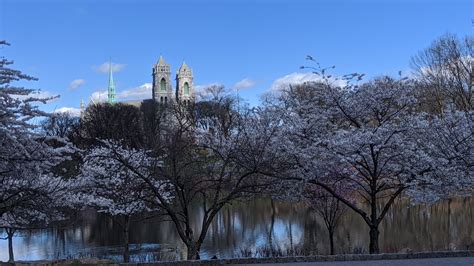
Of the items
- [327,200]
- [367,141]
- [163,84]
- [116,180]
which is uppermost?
[163,84]

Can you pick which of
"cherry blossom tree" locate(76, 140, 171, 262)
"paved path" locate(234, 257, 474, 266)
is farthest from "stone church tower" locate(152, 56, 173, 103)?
"paved path" locate(234, 257, 474, 266)

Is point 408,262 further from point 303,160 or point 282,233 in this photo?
point 282,233

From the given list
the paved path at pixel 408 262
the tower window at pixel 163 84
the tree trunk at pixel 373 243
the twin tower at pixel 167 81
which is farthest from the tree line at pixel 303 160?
the tower window at pixel 163 84

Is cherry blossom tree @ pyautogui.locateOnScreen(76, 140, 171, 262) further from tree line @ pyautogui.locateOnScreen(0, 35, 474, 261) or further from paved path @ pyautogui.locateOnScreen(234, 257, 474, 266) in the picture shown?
paved path @ pyautogui.locateOnScreen(234, 257, 474, 266)

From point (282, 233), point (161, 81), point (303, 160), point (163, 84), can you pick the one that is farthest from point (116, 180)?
point (163, 84)

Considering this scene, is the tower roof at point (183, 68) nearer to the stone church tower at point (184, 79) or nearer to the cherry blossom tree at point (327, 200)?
the stone church tower at point (184, 79)

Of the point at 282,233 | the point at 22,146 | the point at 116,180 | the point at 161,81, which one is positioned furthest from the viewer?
the point at 161,81

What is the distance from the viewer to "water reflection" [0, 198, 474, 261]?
827 inches

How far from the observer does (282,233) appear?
25.2 m

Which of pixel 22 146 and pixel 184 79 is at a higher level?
pixel 184 79

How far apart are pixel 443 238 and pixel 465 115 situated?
838 cm

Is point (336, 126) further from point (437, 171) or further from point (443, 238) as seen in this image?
point (443, 238)

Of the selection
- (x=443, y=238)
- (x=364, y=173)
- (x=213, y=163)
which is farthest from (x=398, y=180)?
(x=443, y=238)

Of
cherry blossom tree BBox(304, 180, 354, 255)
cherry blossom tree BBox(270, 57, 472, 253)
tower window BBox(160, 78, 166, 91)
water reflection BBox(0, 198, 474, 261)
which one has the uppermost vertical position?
tower window BBox(160, 78, 166, 91)
